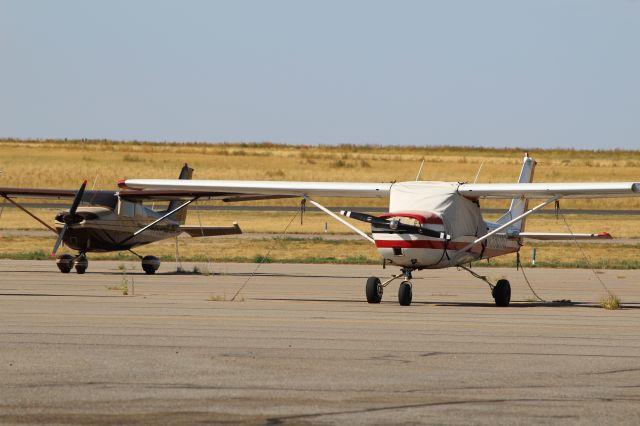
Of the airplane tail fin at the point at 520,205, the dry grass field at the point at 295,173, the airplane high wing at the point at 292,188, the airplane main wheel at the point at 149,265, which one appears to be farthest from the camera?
the dry grass field at the point at 295,173

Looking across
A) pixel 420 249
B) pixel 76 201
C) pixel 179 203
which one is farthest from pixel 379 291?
pixel 179 203

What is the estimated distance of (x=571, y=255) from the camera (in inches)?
1626

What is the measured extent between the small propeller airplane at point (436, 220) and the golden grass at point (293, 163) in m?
44.2

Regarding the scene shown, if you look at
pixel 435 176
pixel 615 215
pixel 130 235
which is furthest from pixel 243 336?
pixel 435 176

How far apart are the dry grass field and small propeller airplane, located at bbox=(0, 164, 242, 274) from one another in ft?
17.2

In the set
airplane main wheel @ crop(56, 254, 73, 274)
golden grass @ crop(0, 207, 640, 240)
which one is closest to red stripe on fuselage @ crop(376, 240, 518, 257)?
airplane main wheel @ crop(56, 254, 73, 274)

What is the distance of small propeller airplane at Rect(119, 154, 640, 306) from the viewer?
20203 mm

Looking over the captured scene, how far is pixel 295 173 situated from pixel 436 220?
6922 centimetres

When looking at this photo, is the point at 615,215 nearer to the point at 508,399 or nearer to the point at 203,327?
the point at 203,327

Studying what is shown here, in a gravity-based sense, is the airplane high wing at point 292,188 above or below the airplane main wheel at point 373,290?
above

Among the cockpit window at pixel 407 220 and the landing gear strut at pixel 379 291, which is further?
the cockpit window at pixel 407 220

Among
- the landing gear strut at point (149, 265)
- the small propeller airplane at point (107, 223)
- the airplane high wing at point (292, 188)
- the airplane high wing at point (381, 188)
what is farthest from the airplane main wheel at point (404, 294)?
the landing gear strut at point (149, 265)

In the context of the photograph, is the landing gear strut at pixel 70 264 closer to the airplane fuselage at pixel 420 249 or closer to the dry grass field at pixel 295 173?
the dry grass field at pixel 295 173

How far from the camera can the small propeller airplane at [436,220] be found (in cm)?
2020
